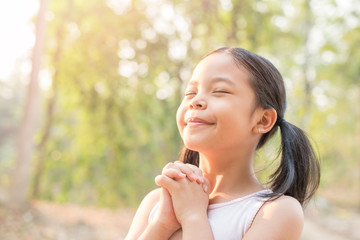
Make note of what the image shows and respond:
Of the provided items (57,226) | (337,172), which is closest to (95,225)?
(57,226)

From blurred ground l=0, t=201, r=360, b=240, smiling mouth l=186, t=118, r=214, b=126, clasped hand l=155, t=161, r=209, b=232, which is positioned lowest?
blurred ground l=0, t=201, r=360, b=240

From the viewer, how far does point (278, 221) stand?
0.90 meters

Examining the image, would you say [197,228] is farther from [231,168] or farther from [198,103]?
[198,103]

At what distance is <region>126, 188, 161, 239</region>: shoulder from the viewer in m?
1.09

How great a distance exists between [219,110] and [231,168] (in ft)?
0.60

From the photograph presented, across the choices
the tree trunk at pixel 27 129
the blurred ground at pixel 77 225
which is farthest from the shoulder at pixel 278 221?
the tree trunk at pixel 27 129

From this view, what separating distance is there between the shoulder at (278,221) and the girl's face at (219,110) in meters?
0.19

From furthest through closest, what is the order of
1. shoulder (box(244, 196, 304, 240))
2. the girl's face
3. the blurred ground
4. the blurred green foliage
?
1. the blurred green foliage
2. the blurred ground
3. the girl's face
4. shoulder (box(244, 196, 304, 240))

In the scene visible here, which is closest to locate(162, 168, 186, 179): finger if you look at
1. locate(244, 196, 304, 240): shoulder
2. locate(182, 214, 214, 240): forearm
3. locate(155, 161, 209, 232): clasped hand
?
locate(155, 161, 209, 232): clasped hand

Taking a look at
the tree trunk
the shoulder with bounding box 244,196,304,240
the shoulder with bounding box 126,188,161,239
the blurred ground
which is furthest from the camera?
the tree trunk

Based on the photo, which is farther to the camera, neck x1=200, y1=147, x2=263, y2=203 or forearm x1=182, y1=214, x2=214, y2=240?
neck x1=200, y1=147, x2=263, y2=203

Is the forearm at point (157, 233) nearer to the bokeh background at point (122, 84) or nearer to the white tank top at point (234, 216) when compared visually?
the white tank top at point (234, 216)

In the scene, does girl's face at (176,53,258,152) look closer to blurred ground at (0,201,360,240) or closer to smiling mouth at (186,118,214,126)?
smiling mouth at (186,118,214,126)

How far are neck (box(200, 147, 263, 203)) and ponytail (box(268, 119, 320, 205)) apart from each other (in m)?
0.09
